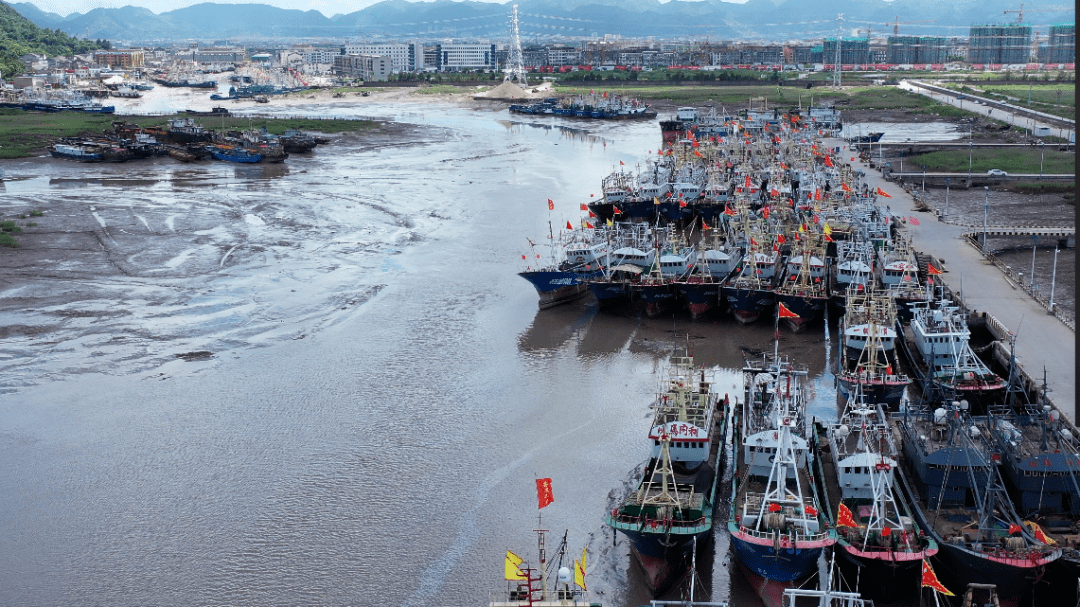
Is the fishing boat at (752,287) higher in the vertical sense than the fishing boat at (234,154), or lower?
lower

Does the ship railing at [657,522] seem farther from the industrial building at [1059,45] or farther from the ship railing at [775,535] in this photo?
the industrial building at [1059,45]

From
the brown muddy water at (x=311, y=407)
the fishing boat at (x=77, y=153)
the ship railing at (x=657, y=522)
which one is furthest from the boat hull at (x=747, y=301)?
the fishing boat at (x=77, y=153)

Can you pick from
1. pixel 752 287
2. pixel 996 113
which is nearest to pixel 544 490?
pixel 752 287

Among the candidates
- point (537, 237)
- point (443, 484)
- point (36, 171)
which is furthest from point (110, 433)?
point (36, 171)

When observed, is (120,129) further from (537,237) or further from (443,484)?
(443,484)

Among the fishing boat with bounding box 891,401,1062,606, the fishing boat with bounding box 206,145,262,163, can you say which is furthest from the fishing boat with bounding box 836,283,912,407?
the fishing boat with bounding box 206,145,262,163

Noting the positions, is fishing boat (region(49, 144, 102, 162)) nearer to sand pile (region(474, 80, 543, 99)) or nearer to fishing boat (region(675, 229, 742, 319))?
fishing boat (region(675, 229, 742, 319))
